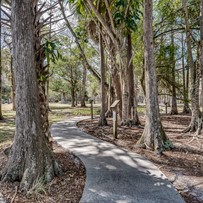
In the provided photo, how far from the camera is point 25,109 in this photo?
3377mm

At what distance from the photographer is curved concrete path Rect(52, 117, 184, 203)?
2.92 meters

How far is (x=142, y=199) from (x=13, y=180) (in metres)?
2.05

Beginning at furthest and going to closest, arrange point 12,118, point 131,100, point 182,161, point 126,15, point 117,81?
point 12,118 → point 117,81 → point 131,100 → point 126,15 → point 182,161

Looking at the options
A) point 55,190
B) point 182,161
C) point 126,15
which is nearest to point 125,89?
point 126,15

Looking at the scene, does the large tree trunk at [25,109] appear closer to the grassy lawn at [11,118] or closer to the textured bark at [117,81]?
the grassy lawn at [11,118]

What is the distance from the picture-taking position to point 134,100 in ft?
29.6

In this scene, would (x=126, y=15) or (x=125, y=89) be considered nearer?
(x=126, y=15)

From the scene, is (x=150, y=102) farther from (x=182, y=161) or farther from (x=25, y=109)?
(x=25, y=109)

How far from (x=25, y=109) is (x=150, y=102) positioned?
320cm

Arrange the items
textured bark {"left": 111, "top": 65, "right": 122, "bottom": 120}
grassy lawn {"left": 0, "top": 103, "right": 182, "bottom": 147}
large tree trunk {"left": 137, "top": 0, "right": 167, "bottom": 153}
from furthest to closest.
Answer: textured bark {"left": 111, "top": 65, "right": 122, "bottom": 120}, grassy lawn {"left": 0, "top": 103, "right": 182, "bottom": 147}, large tree trunk {"left": 137, "top": 0, "right": 167, "bottom": 153}

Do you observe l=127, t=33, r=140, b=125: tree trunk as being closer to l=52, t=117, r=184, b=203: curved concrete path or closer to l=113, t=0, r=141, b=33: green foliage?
l=113, t=0, r=141, b=33: green foliage

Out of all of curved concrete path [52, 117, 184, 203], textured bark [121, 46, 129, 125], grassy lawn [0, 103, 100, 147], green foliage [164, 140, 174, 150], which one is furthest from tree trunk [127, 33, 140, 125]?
grassy lawn [0, 103, 100, 147]

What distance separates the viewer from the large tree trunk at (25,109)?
3.32 m

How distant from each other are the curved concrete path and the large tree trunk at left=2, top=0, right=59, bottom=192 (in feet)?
2.74
